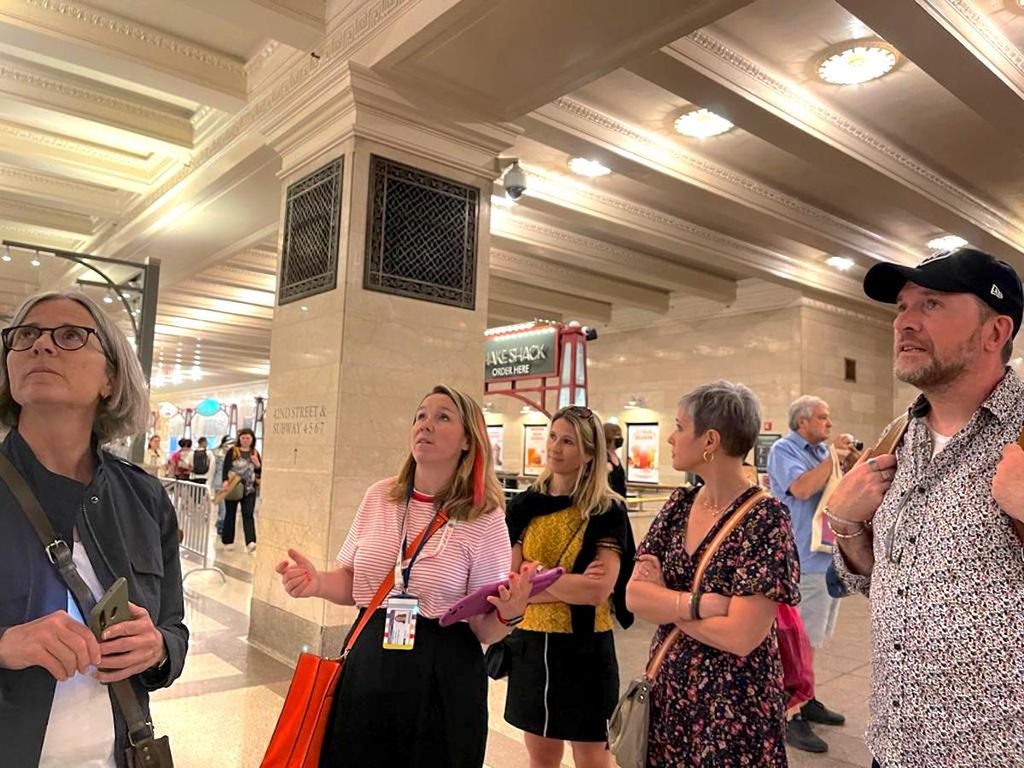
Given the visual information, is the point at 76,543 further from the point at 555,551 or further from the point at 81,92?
the point at 81,92

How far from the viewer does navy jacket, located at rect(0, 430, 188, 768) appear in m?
1.33

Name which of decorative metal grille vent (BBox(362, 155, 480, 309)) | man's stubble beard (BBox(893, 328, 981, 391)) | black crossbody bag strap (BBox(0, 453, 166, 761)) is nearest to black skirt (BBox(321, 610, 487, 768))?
black crossbody bag strap (BBox(0, 453, 166, 761))

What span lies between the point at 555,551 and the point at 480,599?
0.80 meters

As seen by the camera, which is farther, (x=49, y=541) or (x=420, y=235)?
(x=420, y=235)

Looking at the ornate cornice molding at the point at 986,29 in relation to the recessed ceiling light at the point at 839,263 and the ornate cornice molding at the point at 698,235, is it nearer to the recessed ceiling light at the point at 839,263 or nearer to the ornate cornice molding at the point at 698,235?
the ornate cornice molding at the point at 698,235

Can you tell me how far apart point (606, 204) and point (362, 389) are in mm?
4389

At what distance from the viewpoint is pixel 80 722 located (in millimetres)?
1427

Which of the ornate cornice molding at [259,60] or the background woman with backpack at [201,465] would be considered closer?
the ornate cornice molding at [259,60]

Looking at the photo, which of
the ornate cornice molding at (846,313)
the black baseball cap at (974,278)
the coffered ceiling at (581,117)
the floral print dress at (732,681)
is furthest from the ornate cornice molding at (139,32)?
the ornate cornice molding at (846,313)

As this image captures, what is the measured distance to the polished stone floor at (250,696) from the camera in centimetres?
358

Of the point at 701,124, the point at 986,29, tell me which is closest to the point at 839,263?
the point at 701,124

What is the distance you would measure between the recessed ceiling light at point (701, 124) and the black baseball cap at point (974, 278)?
5277 mm

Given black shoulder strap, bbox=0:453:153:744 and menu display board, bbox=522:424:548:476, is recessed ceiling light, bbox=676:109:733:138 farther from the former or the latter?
menu display board, bbox=522:424:548:476

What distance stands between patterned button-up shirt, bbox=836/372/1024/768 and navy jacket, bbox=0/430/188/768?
4.93 ft
